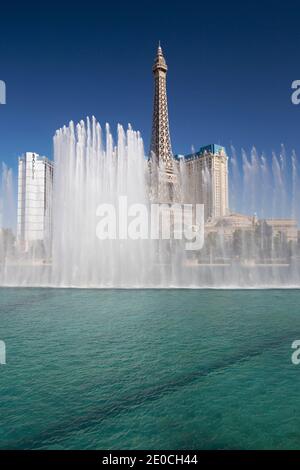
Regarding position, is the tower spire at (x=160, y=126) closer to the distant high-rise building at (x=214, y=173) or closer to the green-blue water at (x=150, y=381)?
the distant high-rise building at (x=214, y=173)

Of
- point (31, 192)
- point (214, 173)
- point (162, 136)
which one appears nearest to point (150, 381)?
point (162, 136)

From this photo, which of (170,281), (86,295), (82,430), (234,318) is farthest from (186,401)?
(170,281)

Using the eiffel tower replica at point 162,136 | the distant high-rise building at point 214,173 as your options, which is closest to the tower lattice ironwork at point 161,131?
the eiffel tower replica at point 162,136

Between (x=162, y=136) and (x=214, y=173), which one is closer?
(x=162, y=136)

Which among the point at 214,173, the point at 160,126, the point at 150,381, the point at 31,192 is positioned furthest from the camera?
the point at 214,173

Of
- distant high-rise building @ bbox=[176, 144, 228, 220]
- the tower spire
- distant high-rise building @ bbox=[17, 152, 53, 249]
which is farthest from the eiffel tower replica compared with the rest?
distant high-rise building @ bbox=[17, 152, 53, 249]

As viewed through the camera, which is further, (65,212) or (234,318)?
(65,212)

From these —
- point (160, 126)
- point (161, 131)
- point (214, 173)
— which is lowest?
point (214, 173)

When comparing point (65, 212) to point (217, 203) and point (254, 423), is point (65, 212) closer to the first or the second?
point (254, 423)

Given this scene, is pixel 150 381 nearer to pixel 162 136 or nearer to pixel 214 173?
pixel 162 136

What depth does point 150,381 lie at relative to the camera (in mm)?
5512

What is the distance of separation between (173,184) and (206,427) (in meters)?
66.6
